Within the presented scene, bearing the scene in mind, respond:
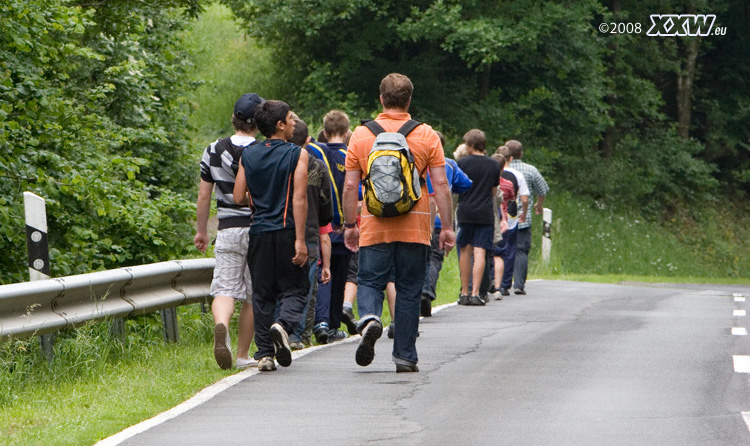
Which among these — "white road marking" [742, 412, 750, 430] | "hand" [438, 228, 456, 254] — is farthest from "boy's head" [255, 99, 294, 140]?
"white road marking" [742, 412, 750, 430]

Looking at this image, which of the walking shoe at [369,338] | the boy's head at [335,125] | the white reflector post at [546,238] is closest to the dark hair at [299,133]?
the boy's head at [335,125]

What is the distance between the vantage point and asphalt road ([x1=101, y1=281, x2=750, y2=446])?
6.02 meters

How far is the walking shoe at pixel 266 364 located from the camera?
8.22 meters

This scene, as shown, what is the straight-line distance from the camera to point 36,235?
9.17 m

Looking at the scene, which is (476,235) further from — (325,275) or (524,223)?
(325,275)

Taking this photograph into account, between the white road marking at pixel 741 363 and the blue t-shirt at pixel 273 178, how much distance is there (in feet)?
10.5

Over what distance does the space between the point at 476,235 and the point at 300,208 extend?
5889mm

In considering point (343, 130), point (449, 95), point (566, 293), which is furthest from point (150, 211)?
point (449, 95)

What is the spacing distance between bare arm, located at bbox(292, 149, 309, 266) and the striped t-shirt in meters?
0.46

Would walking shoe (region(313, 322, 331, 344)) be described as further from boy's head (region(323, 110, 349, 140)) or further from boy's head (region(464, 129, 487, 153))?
boy's head (region(464, 129, 487, 153))

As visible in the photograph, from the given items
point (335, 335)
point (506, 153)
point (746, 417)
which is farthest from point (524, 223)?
point (746, 417)

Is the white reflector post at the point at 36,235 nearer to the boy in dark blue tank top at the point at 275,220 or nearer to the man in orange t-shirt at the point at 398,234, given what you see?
the boy in dark blue tank top at the point at 275,220

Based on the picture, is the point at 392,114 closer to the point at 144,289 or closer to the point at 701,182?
the point at 144,289

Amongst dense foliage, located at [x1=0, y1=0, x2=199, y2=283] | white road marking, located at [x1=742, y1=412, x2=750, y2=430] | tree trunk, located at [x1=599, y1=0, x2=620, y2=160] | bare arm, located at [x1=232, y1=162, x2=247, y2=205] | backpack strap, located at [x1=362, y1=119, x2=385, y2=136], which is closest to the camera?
white road marking, located at [x1=742, y1=412, x2=750, y2=430]
